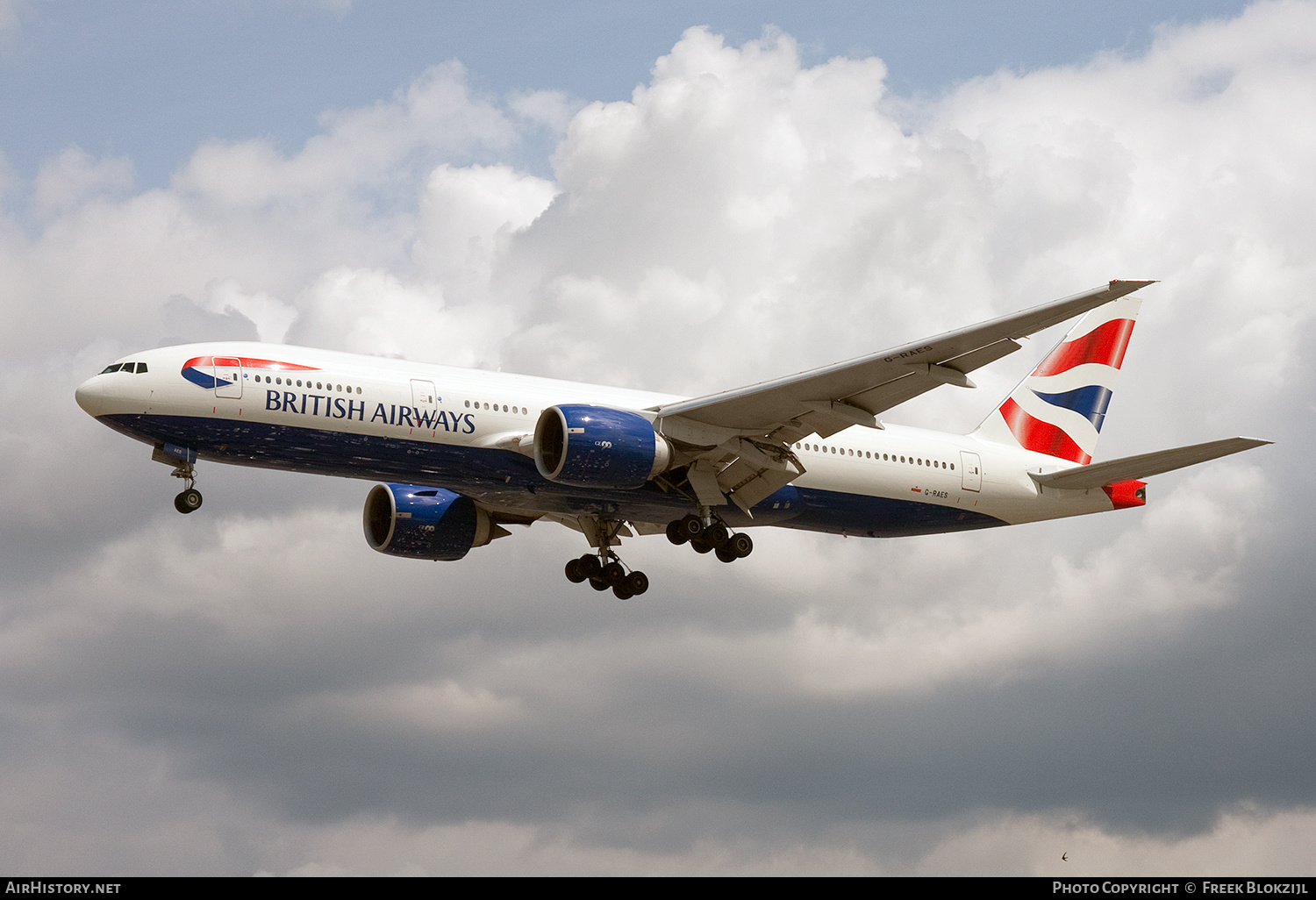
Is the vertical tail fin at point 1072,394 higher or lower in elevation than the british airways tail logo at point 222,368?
higher

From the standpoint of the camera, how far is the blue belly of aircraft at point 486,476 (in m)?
31.1

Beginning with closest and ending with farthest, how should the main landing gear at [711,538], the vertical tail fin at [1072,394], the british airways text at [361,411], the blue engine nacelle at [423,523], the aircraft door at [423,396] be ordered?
the british airways text at [361,411], the aircraft door at [423,396], the main landing gear at [711,538], the blue engine nacelle at [423,523], the vertical tail fin at [1072,394]

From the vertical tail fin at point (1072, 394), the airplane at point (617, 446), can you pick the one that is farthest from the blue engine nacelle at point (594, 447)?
the vertical tail fin at point (1072, 394)

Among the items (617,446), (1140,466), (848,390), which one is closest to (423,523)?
(617,446)

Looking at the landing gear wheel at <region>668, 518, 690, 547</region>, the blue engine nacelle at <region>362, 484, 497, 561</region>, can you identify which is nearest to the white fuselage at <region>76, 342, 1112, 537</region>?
the landing gear wheel at <region>668, 518, 690, 547</region>

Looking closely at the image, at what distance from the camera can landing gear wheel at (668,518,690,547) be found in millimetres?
36281

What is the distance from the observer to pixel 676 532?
119ft

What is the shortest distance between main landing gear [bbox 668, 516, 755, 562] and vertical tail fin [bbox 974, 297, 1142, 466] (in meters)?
9.32

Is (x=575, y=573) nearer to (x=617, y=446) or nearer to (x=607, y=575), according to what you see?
(x=607, y=575)

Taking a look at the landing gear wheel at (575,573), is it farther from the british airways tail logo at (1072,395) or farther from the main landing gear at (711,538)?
the british airways tail logo at (1072,395)

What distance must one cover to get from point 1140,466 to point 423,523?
64.2 ft

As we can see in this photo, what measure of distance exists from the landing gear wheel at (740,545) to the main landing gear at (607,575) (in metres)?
5.35

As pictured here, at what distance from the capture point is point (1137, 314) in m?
46.0

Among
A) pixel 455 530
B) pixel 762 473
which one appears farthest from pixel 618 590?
pixel 762 473
